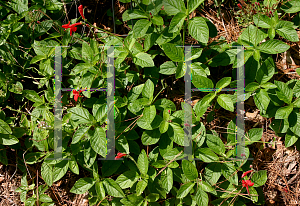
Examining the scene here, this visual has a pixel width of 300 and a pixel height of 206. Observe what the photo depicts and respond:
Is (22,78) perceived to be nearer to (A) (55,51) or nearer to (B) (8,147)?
(A) (55,51)

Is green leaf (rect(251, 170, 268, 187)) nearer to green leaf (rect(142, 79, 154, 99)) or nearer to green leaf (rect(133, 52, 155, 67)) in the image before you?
green leaf (rect(142, 79, 154, 99))

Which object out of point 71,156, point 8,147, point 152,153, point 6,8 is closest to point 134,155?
point 152,153

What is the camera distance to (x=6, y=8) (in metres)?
2.05

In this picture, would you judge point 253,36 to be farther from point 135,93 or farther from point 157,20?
point 135,93

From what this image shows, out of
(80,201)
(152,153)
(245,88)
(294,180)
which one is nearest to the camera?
(245,88)

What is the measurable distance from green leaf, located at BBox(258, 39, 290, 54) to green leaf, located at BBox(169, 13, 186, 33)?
2.23 feet

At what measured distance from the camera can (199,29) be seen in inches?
66.2

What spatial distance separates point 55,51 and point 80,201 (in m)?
1.51

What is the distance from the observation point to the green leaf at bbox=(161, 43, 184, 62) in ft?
5.79

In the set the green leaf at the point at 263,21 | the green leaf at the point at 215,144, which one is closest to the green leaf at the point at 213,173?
the green leaf at the point at 215,144

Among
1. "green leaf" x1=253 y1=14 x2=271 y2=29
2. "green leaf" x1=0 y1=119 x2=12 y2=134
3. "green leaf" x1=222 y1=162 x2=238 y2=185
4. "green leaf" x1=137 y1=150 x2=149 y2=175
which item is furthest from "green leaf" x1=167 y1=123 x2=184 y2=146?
"green leaf" x1=0 y1=119 x2=12 y2=134

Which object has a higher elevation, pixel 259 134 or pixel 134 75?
pixel 134 75

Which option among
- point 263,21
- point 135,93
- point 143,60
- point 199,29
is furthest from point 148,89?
point 263,21

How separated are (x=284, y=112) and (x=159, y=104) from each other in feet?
3.36
